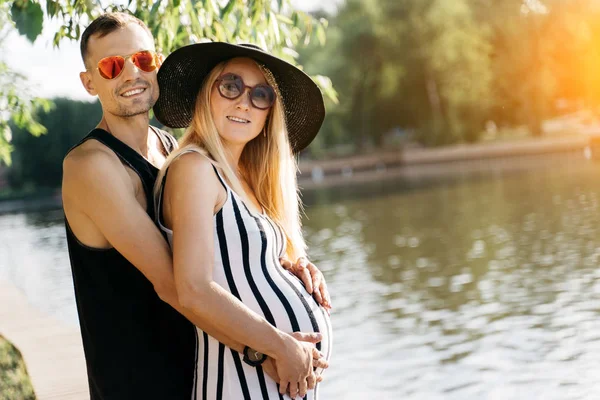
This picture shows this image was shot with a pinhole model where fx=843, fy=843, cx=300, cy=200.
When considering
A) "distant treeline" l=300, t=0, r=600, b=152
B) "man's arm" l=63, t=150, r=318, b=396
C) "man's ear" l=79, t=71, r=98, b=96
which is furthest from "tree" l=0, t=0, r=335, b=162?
"distant treeline" l=300, t=0, r=600, b=152

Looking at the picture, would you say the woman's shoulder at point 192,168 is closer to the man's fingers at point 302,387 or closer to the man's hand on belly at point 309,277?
the man's hand on belly at point 309,277

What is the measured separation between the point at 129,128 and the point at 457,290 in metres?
11.4

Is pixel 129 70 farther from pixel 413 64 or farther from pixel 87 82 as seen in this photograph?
pixel 413 64

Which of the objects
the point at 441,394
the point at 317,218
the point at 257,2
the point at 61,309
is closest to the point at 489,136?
the point at 317,218

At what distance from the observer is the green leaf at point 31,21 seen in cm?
343

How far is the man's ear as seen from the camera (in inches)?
96.7

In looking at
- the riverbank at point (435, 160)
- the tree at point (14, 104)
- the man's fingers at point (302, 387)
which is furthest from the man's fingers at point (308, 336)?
the riverbank at point (435, 160)

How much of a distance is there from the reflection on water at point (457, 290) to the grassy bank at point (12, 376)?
4823 mm

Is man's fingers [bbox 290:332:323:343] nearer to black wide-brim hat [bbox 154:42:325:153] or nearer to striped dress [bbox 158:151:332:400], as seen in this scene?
striped dress [bbox 158:151:332:400]

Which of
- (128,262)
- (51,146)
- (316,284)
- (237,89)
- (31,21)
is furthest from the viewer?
(51,146)

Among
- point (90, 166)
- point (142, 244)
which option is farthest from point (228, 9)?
point (142, 244)

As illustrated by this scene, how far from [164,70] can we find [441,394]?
658 cm

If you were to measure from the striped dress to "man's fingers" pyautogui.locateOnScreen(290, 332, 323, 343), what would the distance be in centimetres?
4

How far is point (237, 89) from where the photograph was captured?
92.0 inches
